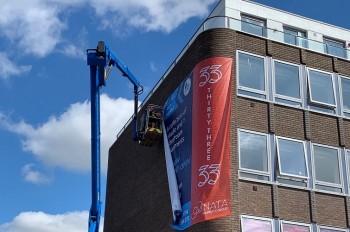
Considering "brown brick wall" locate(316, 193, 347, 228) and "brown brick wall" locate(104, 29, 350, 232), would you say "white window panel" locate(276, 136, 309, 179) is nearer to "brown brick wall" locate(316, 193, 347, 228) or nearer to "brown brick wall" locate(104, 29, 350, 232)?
"brown brick wall" locate(104, 29, 350, 232)

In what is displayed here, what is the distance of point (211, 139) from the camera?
19.8 metres

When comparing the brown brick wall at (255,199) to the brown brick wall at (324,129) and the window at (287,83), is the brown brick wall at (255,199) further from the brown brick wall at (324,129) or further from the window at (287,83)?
the window at (287,83)

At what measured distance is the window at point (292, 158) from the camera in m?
20.6

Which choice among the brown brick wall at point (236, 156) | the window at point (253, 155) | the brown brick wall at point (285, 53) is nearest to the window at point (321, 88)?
the brown brick wall at point (236, 156)

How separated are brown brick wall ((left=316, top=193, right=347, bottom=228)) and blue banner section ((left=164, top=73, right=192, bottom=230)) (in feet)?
15.5

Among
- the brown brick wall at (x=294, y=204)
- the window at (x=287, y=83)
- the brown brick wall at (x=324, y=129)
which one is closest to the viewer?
the brown brick wall at (x=294, y=204)

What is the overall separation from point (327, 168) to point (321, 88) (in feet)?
10.9

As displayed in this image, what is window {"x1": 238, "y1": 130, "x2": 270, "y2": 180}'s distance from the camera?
65.8ft

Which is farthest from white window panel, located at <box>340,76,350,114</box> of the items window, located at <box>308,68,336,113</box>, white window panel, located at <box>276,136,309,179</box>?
white window panel, located at <box>276,136,309,179</box>

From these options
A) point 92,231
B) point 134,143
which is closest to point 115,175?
point 134,143

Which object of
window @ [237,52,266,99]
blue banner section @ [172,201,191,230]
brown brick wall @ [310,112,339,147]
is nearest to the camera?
blue banner section @ [172,201,191,230]

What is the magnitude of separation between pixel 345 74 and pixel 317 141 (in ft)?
12.0

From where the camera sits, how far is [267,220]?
1956 centimetres

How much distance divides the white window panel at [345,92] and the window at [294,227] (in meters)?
5.46
